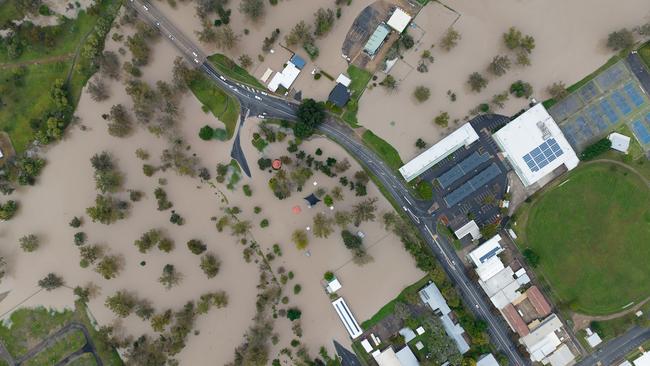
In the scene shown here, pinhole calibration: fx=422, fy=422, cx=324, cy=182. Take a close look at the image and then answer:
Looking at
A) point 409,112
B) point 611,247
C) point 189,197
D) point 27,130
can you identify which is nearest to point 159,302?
point 189,197

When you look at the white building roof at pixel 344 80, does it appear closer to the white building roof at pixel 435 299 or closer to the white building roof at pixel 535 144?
the white building roof at pixel 535 144

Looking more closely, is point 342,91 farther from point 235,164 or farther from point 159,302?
point 159,302

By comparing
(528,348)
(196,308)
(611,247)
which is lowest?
(528,348)

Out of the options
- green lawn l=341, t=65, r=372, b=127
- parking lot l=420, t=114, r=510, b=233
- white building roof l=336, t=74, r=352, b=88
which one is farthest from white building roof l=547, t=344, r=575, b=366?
white building roof l=336, t=74, r=352, b=88

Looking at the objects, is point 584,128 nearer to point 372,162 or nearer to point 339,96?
point 372,162

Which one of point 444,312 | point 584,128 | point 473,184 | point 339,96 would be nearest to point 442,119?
point 473,184

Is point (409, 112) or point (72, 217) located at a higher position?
point (72, 217)

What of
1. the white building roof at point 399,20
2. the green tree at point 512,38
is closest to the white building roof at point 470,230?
the green tree at point 512,38
